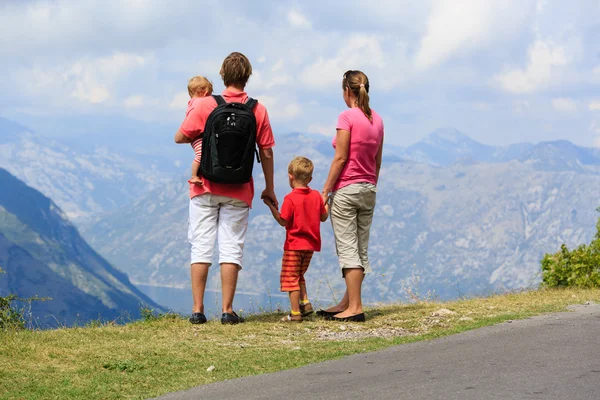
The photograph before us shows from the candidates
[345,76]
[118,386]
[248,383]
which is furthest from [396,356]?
[345,76]

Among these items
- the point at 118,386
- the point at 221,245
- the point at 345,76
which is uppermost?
the point at 345,76

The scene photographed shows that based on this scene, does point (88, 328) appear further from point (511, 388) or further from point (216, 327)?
point (511, 388)

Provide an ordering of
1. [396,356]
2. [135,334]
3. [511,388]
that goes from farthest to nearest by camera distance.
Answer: [135,334]
[396,356]
[511,388]

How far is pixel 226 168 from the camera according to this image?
309 inches

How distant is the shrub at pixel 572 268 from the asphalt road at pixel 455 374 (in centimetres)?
524

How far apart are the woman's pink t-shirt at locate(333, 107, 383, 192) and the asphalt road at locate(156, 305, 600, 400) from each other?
229 cm

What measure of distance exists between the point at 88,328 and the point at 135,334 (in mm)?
789

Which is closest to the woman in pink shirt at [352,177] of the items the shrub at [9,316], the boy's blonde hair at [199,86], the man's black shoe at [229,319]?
the man's black shoe at [229,319]

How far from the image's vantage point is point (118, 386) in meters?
5.74

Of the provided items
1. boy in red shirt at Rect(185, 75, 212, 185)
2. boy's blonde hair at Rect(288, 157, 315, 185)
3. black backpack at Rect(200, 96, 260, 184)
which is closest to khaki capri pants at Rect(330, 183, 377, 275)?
boy's blonde hair at Rect(288, 157, 315, 185)

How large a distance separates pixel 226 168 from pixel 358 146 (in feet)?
5.23

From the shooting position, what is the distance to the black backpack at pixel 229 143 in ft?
25.5

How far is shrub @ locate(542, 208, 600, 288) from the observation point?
12109 mm

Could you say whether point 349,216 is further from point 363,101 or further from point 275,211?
point 363,101
